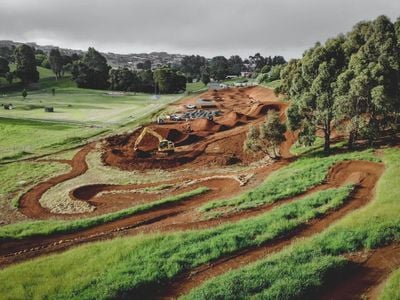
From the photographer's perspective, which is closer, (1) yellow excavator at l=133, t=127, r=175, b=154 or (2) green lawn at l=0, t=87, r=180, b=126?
(1) yellow excavator at l=133, t=127, r=175, b=154

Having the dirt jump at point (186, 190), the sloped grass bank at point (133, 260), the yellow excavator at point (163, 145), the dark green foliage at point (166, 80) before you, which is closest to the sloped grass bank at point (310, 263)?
the dirt jump at point (186, 190)

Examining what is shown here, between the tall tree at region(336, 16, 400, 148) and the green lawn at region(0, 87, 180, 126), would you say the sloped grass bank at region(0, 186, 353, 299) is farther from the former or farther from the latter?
the green lawn at region(0, 87, 180, 126)

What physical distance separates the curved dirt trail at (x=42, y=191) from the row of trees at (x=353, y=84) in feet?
81.1

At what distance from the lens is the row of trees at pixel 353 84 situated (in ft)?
117

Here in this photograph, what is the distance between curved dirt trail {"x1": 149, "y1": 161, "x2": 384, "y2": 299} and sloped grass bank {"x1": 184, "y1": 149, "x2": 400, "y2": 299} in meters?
0.79

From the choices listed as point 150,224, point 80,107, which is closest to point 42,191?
point 150,224

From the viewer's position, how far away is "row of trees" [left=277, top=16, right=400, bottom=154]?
1405 inches

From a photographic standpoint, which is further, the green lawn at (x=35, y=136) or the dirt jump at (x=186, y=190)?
the green lawn at (x=35, y=136)

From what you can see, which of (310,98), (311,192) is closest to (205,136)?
(310,98)

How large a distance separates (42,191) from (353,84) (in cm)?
3097

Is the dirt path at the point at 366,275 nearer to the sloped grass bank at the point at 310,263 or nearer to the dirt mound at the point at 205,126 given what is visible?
the sloped grass bank at the point at 310,263

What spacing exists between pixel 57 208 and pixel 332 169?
77.3 feet

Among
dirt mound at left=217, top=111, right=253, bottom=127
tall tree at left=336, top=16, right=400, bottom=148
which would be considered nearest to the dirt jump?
dirt mound at left=217, top=111, right=253, bottom=127

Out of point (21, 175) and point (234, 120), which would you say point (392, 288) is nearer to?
point (21, 175)
